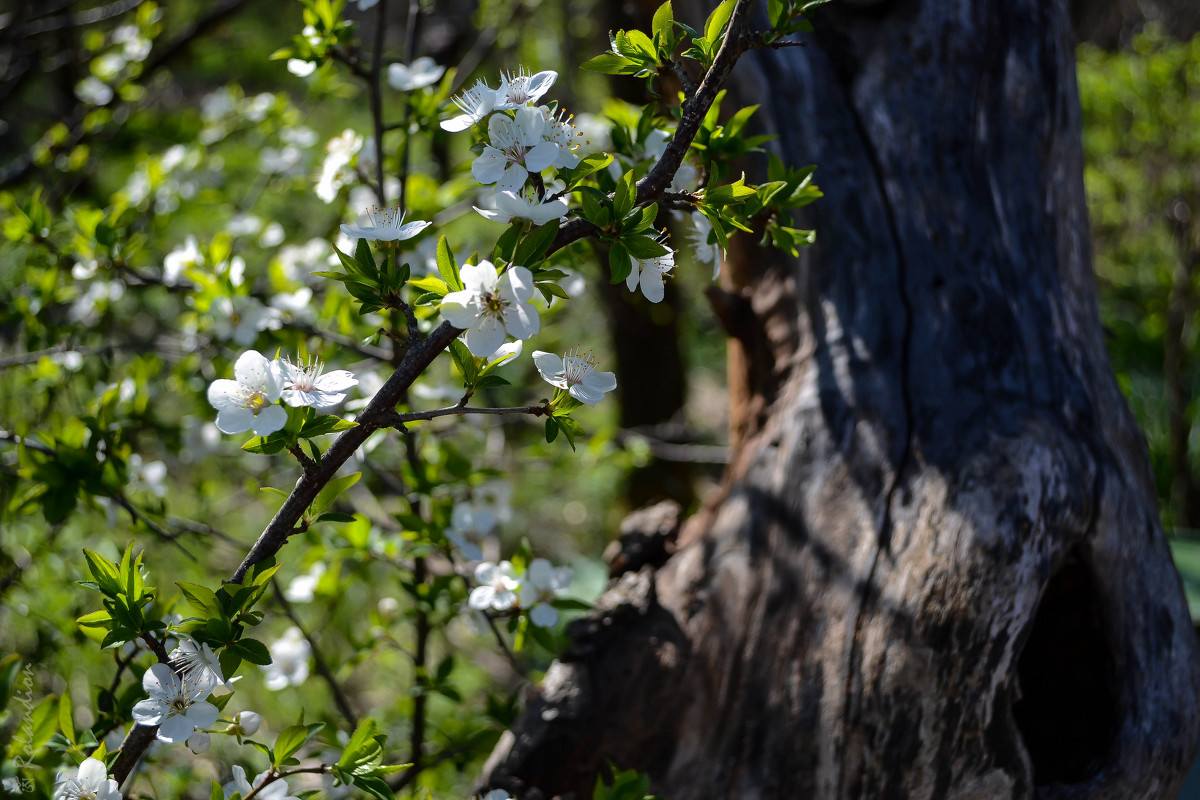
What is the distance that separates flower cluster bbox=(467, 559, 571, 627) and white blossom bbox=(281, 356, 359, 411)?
462mm

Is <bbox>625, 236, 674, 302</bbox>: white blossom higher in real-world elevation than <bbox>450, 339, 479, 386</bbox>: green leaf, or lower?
higher

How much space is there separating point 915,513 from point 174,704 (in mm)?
1009

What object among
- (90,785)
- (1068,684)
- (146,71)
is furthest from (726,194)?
(146,71)

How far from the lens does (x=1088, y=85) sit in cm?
382

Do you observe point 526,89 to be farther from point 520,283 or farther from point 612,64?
point 520,283

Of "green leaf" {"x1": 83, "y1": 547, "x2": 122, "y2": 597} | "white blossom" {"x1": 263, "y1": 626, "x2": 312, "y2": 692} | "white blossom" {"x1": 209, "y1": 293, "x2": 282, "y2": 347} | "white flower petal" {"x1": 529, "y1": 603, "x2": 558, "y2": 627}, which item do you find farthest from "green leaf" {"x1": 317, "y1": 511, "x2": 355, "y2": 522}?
"white blossom" {"x1": 209, "y1": 293, "x2": 282, "y2": 347}

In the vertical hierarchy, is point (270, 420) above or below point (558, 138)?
below

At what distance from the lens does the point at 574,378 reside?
85cm

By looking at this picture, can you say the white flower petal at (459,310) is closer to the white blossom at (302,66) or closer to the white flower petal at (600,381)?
the white flower petal at (600,381)

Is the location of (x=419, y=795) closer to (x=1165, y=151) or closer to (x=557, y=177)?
(x=557, y=177)

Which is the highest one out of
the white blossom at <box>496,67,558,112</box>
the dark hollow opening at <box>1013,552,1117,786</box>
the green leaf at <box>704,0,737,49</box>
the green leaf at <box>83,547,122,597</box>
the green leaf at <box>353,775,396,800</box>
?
the green leaf at <box>704,0,737,49</box>

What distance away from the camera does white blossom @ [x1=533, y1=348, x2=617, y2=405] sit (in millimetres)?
819

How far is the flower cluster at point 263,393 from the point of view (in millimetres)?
764

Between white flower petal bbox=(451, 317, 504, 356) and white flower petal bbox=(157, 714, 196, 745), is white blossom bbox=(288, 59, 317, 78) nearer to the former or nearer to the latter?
white flower petal bbox=(451, 317, 504, 356)
